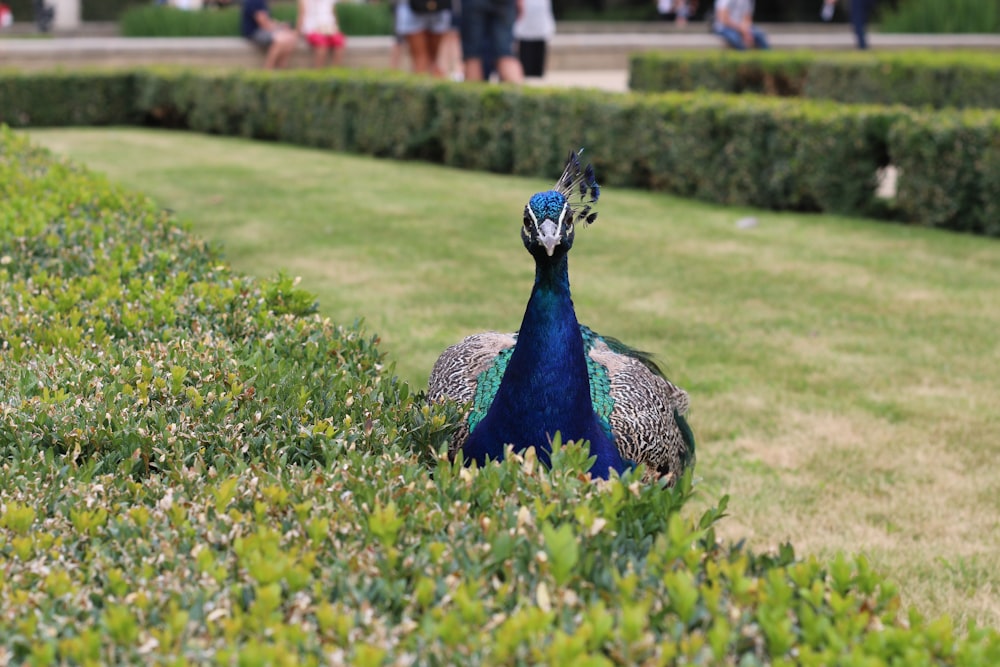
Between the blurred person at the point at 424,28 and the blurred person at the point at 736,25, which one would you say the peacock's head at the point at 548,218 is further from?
the blurred person at the point at 736,25

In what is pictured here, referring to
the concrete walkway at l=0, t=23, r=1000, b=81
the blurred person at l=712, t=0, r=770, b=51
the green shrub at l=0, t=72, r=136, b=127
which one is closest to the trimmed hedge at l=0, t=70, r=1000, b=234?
the green shrub at l=0, t=72, r=136, b=127

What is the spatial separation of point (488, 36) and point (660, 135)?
4074 millimetres

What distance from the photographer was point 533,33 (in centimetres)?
1642

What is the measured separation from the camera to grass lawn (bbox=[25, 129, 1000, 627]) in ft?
16.3

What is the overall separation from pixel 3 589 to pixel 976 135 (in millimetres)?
9057

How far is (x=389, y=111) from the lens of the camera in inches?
565

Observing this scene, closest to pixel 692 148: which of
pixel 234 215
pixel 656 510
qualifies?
pixel 234 215

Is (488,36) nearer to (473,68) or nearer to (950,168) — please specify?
(473,68)

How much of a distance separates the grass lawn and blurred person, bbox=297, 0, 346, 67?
276 inches

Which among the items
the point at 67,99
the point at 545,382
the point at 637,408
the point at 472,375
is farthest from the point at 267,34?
the point at 545,382

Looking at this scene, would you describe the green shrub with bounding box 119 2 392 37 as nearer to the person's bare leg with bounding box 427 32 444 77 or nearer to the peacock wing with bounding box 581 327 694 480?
the person's bare leg with bounding box 427 32 444 77

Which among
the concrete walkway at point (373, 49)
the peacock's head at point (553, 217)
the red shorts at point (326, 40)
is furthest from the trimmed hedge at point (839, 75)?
the peacock's head at point (553, 217)

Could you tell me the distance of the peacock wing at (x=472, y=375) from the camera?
12.9ft

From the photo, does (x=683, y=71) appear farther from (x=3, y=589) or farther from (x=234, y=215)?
(x=3, y=589)
